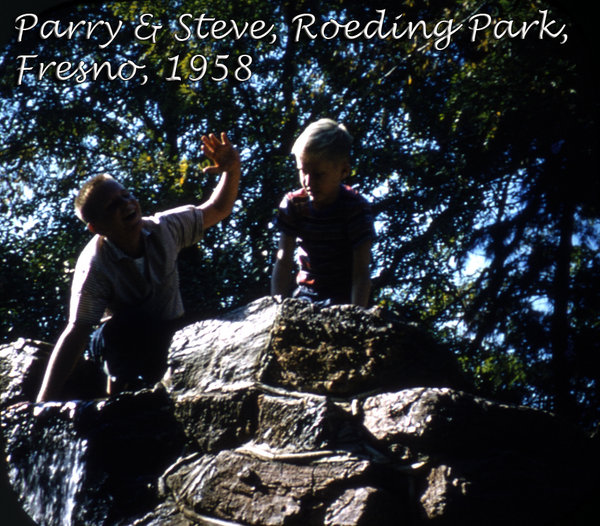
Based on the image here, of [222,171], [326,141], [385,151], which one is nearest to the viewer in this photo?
[326,141]

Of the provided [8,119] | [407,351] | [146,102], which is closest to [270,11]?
[146,102]

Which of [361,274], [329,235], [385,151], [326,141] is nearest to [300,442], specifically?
[361,274]

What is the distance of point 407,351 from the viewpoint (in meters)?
1.92

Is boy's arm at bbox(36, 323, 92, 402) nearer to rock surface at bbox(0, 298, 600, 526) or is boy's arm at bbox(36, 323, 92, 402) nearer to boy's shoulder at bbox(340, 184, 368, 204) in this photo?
rock surface at bbox(0, 298, 600, 526)

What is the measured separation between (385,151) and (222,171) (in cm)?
92

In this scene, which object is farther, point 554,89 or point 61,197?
point 61,197

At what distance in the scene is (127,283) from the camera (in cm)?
266

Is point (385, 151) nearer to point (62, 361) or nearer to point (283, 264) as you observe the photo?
point (283, 264)

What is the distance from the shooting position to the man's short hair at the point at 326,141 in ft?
7.95

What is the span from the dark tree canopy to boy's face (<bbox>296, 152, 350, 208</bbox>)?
43cm

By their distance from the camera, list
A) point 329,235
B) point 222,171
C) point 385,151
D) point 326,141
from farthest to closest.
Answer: point 385,151
point 222,171
point 329,235
point 326,141

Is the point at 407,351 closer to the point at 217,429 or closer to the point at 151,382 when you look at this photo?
the point at 217,429

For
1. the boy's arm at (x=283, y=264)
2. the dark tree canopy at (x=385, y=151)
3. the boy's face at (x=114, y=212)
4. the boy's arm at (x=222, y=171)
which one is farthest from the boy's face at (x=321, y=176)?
the boy's face at (x=114, y=212)

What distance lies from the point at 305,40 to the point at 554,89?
3.28ft
